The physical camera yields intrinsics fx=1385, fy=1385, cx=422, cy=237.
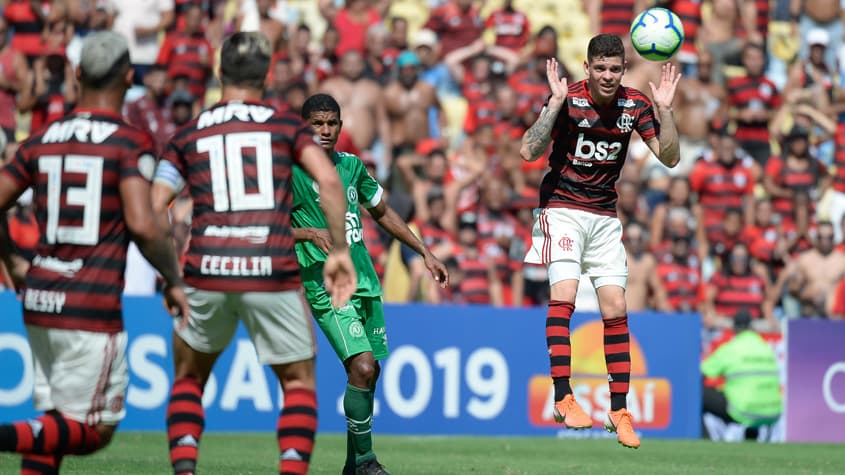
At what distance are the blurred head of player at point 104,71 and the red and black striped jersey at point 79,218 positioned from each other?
0.14 metres

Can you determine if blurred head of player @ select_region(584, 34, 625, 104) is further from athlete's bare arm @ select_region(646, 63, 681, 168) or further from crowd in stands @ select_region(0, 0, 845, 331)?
crowd in stands @ select_region(0, 0, 845, 331)

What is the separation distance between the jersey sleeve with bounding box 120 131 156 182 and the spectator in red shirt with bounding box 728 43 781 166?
1476 centimetres

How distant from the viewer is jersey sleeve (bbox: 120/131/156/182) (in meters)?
6.23

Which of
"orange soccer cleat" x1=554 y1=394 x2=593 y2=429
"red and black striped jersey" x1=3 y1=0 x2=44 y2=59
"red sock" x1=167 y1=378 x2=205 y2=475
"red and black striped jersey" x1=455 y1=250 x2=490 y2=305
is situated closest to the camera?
"red sock" x1=167 y1=378 x2=205 y2=475

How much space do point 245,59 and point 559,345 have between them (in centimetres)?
380

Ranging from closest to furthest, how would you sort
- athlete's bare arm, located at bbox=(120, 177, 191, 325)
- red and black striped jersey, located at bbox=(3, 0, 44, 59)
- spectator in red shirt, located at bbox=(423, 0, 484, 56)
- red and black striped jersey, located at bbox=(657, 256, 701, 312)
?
athlete's bare arm, located at bbox=(120, 177, 191, 325), red and black striped jersey, located at bbox=(657, 256, 701, 312), red and black striped jersey, located at bbox=(3, 0, 44, 59), spectator in red shirt, located at bbox=(423, 0, 484, 56)

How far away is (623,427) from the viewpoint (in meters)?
9.28

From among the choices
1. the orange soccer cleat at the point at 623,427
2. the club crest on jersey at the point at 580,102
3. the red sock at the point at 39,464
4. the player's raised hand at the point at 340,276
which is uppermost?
the club crest on jersey at the point at 580,102

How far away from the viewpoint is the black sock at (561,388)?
938cm

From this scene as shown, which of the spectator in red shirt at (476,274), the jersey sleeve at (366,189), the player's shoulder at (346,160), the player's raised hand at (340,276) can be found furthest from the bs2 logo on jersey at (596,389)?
the player's raised hand at (340,276)

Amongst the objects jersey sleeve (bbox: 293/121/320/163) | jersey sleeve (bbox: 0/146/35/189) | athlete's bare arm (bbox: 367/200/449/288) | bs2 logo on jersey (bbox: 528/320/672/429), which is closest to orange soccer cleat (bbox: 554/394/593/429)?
athlete's bare arm (bbox: 367/200/449/288)

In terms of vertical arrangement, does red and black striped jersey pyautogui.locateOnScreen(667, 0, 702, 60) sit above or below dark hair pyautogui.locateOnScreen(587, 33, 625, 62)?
above

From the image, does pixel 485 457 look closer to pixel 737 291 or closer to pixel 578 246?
pixel 578 246

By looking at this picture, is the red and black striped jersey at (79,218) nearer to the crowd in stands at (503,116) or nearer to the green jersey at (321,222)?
the green jersey at (321,222)
